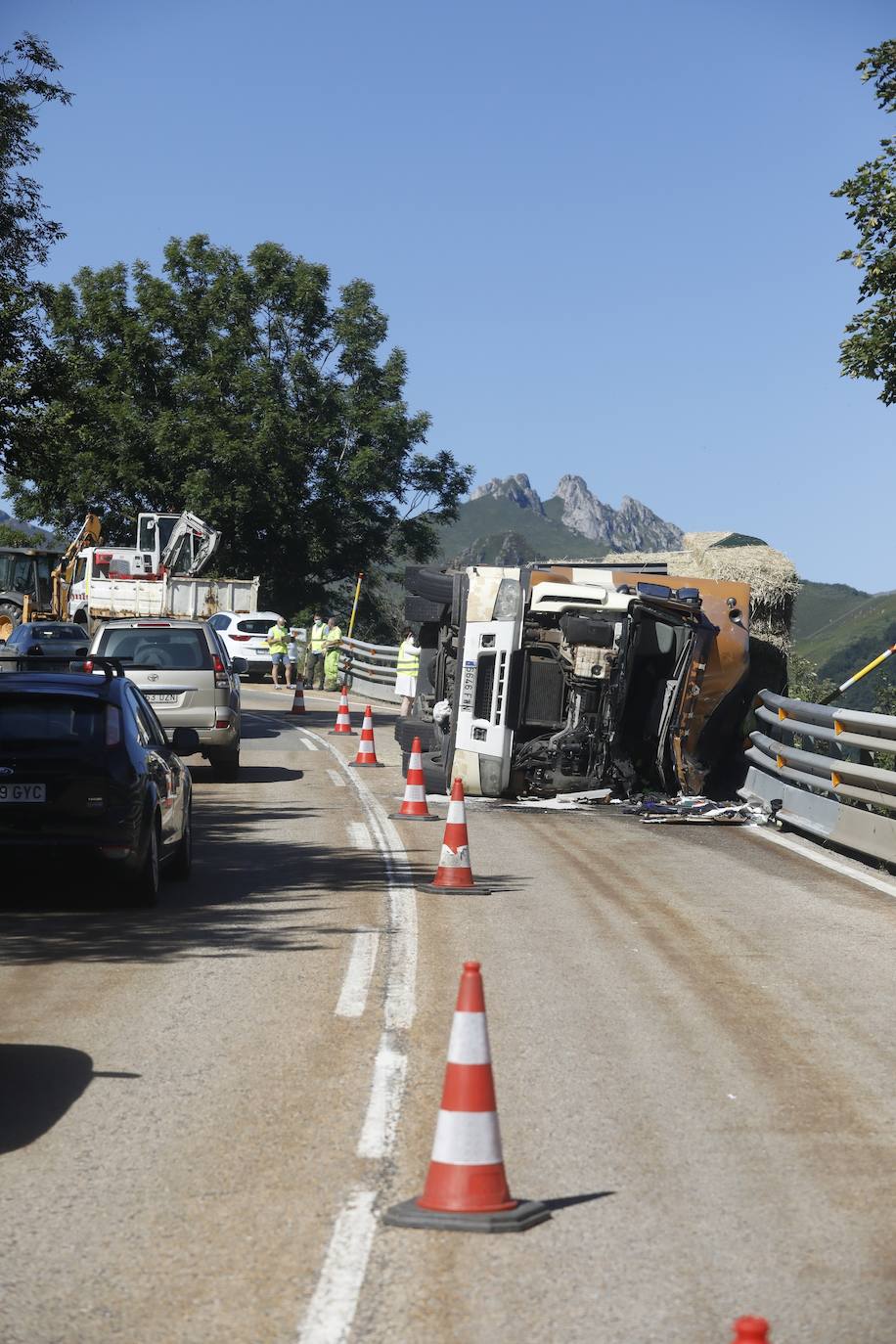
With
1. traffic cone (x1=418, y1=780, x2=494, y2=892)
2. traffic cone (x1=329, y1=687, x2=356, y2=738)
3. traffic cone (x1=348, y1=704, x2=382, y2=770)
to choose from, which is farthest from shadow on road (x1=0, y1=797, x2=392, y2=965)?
traffic cone (x1=329, y1=687, x2=356, y2=738)

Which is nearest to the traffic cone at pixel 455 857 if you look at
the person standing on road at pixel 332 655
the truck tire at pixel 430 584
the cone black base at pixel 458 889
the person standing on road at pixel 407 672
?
the cone black base at pixel 458 889

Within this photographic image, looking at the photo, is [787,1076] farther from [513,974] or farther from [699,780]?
[699,780]

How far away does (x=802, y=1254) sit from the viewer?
15.9 ft

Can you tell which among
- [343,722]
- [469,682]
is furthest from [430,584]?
[343,722]

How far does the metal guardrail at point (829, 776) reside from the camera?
13.8m

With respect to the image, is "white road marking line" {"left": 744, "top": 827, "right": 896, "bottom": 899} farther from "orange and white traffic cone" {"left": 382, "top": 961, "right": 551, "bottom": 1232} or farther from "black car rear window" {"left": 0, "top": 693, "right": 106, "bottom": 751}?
"orange and white traffic cone" {"left": 382, "top": 961, "right": 551, "bottom": 1232}

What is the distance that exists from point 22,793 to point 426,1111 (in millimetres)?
5103

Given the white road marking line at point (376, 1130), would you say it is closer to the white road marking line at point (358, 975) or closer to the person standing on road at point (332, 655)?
the white road marking line at point (358, 975)

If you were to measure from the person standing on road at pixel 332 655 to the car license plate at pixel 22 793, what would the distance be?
28.7 m

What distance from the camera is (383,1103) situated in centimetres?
626

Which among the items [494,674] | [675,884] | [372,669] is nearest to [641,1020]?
Answer: [675,884]

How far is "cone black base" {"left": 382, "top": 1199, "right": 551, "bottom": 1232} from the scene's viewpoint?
4.92 metres

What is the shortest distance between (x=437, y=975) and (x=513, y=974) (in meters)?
0.41

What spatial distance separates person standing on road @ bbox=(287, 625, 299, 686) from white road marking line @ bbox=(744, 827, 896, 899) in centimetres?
2634
